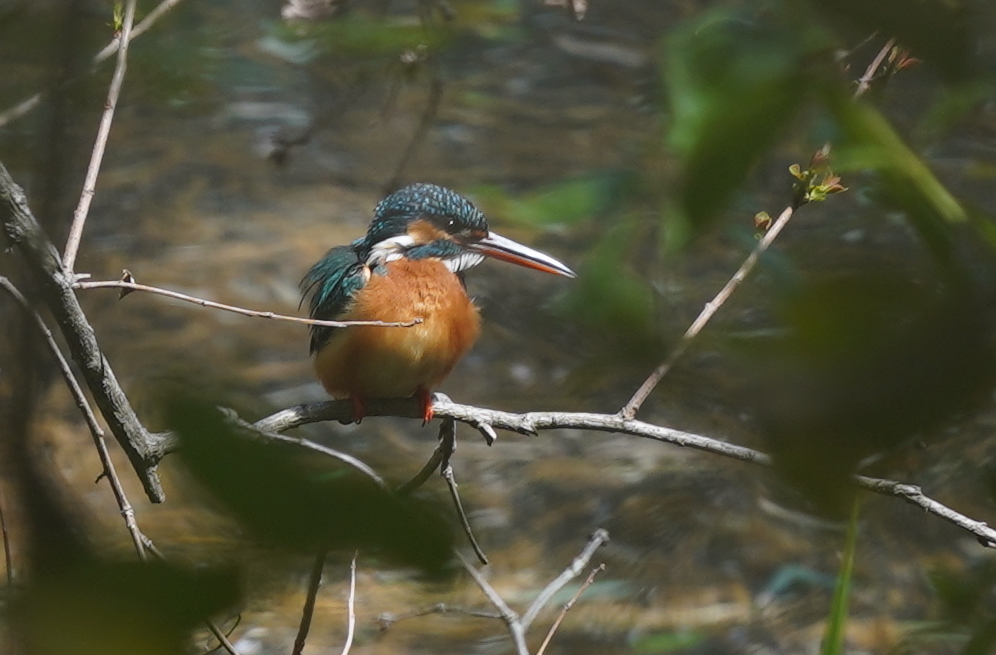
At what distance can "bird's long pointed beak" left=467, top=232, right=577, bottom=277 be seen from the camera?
1.86 metres

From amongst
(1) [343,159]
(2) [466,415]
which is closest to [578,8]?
(2) [466,415]

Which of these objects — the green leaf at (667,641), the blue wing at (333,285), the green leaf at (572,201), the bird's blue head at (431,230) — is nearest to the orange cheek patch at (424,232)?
the bird's blue head at (431,230)

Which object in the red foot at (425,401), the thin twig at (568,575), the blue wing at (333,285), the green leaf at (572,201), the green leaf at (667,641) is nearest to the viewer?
the green leaf at (572,201)

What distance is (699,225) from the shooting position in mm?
340

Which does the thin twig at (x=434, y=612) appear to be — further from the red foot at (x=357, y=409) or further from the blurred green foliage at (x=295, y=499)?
the blurred green foliage at (x=295, y=499)

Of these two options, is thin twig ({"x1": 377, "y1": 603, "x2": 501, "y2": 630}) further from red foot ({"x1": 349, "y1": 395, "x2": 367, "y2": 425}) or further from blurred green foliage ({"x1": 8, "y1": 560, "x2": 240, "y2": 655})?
blurred green foliage ({"x1": 8, "y1": 560, "x2": 240, "y2": 655})

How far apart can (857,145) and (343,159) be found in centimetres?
537

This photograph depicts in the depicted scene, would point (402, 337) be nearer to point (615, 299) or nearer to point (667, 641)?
point (615, 299)

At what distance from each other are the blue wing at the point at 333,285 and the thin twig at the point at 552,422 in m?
0.17

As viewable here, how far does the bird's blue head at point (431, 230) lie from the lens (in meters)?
2.06

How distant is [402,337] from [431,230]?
0.92ft

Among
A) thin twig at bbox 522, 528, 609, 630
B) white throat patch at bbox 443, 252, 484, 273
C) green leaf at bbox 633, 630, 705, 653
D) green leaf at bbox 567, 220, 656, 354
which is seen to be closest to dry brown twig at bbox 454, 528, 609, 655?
thin twig at bbox 522, 528, 609, 630

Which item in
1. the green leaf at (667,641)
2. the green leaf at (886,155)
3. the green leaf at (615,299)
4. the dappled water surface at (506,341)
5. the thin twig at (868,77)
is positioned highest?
the thin twig at (868,77)

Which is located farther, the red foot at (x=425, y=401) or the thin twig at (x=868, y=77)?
the red foot at (x=425, y=401)
